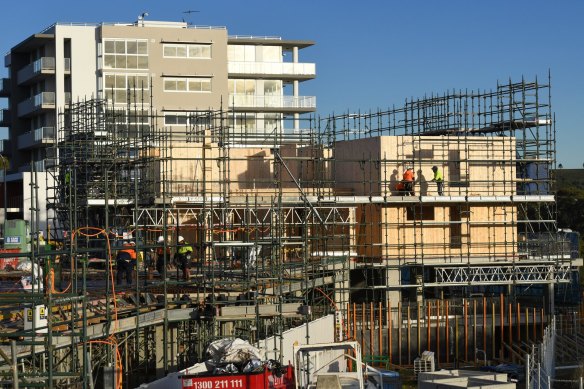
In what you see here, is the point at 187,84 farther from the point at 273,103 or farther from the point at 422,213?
the point at 422,213

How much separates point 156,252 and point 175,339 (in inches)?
428

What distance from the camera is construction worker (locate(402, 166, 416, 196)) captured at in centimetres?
4300

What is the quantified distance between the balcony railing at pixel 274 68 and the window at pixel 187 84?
3721 millimetres

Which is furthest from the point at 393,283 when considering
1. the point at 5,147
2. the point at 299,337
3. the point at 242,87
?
the point at 5,147

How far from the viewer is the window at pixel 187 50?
7225cm

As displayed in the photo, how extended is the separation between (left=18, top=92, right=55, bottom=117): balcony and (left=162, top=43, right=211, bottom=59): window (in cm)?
776

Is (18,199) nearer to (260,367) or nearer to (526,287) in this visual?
(526,287)

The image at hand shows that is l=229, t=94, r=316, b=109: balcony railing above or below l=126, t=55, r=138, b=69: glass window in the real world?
below

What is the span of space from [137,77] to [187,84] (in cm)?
402

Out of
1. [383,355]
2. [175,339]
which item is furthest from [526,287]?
[175,339]

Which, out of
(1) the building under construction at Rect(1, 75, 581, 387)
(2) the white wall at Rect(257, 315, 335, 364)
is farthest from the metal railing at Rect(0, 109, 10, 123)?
(2) the white wall at Rect(257, 315, 335, 364)

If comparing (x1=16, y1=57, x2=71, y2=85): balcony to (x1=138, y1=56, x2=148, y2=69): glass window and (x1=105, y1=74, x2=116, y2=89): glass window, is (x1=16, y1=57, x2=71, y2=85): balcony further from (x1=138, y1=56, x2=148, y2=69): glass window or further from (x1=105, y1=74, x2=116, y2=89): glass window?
(x1=138, y1=56, x2=148, y2=69): glass window

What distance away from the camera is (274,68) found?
3140 inches

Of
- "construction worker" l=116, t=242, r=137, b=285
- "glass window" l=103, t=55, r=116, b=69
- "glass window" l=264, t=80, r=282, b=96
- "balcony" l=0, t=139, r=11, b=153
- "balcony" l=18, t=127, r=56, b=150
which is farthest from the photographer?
"glass window" l=264, t=80, r=282, b=96
